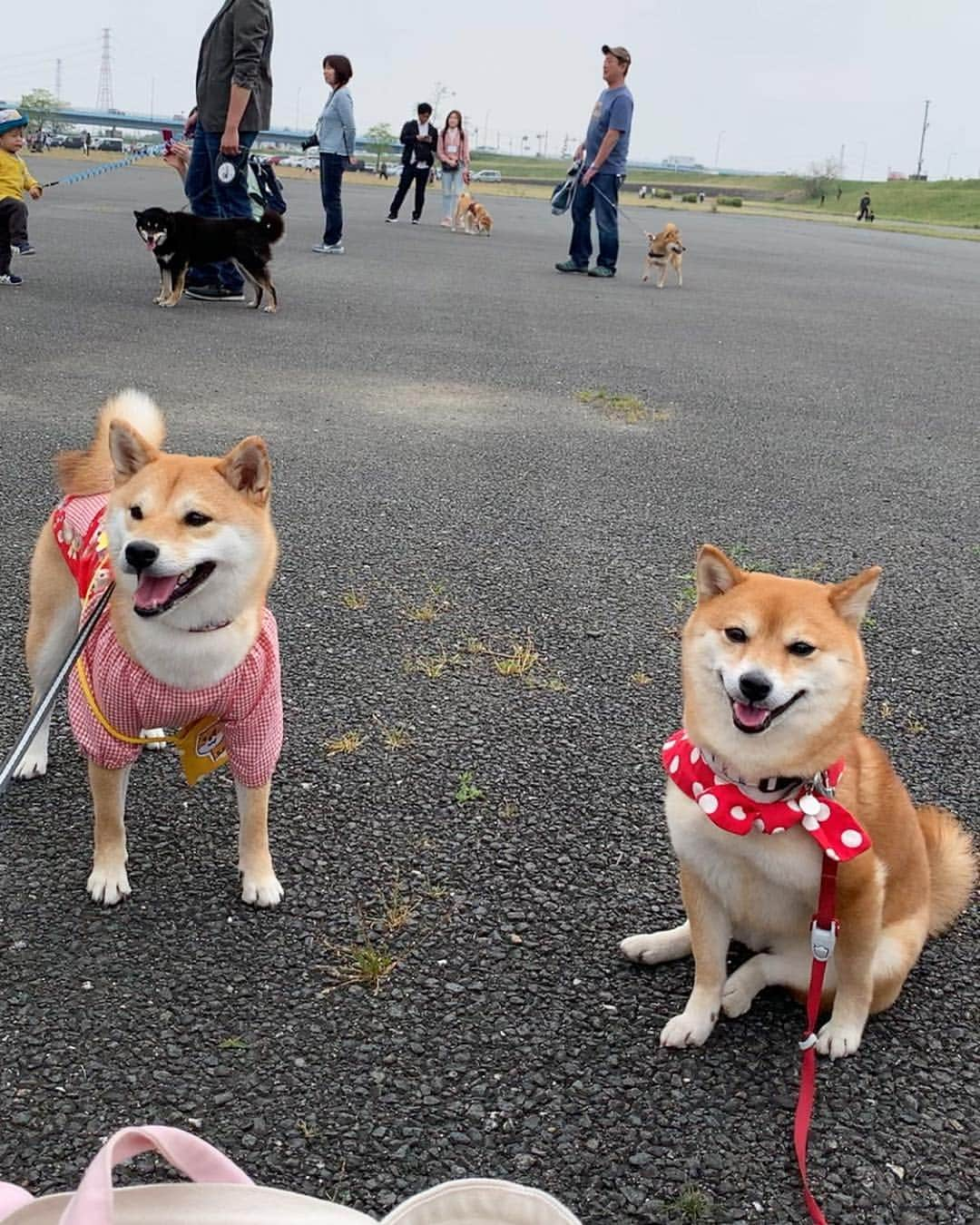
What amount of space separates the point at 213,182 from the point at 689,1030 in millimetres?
9470

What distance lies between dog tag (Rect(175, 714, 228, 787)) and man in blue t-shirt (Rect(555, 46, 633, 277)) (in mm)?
11619

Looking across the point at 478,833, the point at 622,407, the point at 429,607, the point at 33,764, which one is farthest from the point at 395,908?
the point at 622,407

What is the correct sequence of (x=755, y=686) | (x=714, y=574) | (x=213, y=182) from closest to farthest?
1. (x=755, y=686)
2. (x=714, y=574)
3. (x=213, y=182)

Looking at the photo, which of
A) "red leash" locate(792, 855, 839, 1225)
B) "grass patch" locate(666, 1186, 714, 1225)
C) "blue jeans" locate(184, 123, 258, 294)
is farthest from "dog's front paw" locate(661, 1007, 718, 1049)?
"blue jeans" locate(184, 123, 258, 294)

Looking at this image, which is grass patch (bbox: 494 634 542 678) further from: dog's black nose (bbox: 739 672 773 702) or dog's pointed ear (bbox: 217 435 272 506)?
dog's black nose (bbox: 739 672 773 702)

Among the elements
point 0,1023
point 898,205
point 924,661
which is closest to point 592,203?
point 924,661

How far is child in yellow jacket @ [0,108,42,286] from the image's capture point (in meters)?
9.86

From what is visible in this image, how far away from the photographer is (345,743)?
3.23 meters

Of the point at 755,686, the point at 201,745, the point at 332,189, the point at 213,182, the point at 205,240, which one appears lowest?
the point at 201,745

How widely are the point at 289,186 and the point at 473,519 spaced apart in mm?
30332

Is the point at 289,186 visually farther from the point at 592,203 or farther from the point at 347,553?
the point at 347,553

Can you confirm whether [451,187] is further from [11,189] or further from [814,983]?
[814,983]

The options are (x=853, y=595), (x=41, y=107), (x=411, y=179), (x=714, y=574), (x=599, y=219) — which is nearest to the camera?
(x=853, y=595)

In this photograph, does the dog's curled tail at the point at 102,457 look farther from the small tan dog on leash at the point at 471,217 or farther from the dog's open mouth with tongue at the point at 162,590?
the small tan dog on leash at the point at 471,217
